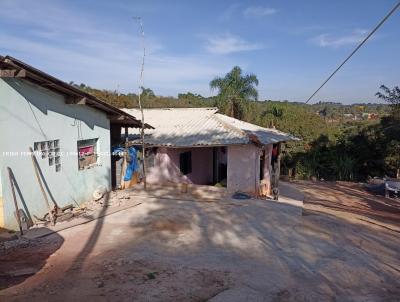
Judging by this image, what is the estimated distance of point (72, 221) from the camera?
34.6 feet

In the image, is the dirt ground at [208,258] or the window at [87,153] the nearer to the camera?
the dirt ground at [208,258]

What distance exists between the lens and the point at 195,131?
54.5 feet

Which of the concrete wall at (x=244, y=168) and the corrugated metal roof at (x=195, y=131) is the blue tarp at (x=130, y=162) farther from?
the concrete wall at (x=244, y=168)

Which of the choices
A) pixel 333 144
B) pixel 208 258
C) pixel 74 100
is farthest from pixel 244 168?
pixel 333 144

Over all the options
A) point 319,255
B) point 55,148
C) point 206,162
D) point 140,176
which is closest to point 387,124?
point 206,162

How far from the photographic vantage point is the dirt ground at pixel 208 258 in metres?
6.32

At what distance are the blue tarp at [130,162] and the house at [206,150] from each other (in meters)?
0.45

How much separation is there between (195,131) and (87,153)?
17.0 ft

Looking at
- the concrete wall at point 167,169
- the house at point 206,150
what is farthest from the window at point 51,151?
the concrete wall at point 167,169

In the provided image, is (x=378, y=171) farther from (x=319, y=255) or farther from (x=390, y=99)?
(x=319, y=255)

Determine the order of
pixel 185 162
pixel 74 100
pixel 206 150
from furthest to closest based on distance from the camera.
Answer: pixel 206 150, pixel 185 162, pixel 74 100

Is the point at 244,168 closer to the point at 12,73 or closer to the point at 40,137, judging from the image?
the point at 40,137

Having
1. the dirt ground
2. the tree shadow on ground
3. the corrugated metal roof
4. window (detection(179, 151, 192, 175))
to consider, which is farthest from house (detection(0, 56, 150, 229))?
window (detection(179, 151, 192, 175))

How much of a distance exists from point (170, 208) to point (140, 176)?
4.96 m
